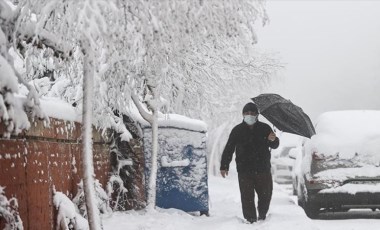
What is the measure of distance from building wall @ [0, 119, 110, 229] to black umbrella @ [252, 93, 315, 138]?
324 cm

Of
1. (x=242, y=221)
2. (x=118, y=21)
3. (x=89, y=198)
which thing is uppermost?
(x=118, y=21)

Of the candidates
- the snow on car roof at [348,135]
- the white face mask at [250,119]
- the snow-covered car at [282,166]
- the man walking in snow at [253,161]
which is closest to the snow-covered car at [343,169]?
the snow on car roof at [348,135]

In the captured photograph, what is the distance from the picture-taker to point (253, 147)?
348 inches

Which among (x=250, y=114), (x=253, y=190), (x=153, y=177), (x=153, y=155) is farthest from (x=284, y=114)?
(x=153, y=177)

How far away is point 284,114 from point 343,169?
1269 mm

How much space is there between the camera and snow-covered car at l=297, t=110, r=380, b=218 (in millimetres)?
9609

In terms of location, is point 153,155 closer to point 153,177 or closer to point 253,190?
point 153,177

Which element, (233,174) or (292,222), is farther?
(233,174)

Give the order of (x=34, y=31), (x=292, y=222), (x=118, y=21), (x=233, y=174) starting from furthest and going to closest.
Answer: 1. (x=233, y=174)
2. (x=292, y=222)
3. (x=34, y=31)
4. (x=118, y=21)

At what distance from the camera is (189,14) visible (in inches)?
170

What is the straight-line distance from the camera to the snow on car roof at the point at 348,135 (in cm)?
977

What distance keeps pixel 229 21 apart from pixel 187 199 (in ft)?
18.3

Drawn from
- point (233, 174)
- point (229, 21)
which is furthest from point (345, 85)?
point (229, 21)

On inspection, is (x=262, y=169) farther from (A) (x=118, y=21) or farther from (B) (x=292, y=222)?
(A) (x=118, y=21)
